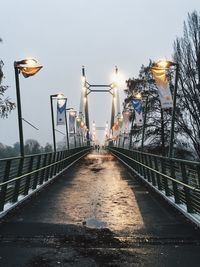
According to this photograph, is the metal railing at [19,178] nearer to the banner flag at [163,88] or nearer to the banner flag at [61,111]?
the banner flag at [163,88]

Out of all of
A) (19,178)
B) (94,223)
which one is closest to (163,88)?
(19,178)

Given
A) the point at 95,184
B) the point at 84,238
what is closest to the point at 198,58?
the point at 95,184

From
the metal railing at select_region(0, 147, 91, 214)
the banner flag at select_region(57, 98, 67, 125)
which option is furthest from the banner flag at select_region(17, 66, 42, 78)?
the banner flag at select_region(57, 98, 67, 125)

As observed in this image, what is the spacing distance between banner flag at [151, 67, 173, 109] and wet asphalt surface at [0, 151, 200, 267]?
4385 millimetres

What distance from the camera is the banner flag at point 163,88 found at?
1916 centimetres

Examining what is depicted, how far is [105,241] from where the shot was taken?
30.6 ft

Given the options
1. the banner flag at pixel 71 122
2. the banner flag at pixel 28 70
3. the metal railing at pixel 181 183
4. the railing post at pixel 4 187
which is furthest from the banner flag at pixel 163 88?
the banner flag at pixel 71 122

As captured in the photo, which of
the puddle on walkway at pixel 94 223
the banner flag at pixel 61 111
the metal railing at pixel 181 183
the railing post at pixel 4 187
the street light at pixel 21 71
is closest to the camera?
the puddle on walkway at pixel 94 223

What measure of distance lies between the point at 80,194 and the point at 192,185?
6766 millimetres

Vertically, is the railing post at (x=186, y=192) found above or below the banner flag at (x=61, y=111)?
below

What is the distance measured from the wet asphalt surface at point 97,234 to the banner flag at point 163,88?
4.38 metres

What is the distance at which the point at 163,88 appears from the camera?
19.6 m

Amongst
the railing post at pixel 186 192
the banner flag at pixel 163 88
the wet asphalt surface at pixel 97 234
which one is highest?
the banner flag at pixel 163 88

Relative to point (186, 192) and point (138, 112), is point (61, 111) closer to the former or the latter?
point (138, 112)
